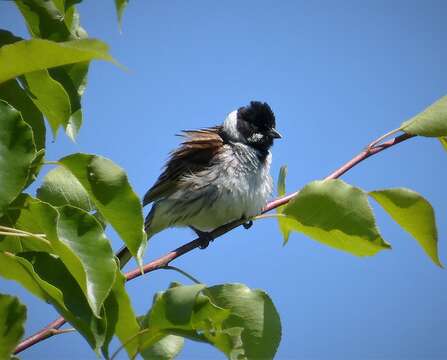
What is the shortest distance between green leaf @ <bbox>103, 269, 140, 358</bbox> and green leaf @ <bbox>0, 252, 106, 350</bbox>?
0.28 ft

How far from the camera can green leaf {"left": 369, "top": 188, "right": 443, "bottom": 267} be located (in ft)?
7.22

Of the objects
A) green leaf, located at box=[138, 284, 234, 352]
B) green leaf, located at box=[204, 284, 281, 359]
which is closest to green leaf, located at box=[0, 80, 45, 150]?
green leaf, located at box=[138, 284, 234, 352]

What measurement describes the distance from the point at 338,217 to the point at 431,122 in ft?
2.21

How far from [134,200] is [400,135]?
148 centimetres

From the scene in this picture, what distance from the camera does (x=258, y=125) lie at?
570 centimetres

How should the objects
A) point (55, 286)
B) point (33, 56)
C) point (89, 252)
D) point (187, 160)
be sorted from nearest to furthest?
point (33, 56), point (89, 252), point (55, 286), point (187, 160)

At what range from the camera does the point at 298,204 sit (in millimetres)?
2275

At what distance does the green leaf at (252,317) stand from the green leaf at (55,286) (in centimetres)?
49

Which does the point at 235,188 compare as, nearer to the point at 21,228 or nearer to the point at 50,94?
the point at 21,228

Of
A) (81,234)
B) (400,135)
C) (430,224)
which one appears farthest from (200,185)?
(81,234)

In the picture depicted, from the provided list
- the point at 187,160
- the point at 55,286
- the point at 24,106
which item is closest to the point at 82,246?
the point at 55,286

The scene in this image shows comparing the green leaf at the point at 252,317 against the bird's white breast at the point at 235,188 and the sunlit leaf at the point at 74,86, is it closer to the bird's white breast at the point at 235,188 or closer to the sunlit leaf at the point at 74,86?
the sunlit leaf at the point at 74,86

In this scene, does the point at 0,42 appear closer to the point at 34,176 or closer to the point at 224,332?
the point at 34,176

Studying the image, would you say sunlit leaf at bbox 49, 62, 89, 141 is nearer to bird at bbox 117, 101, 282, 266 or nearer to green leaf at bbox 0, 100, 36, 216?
green leaf at bbox 0, 100, 36, 216
